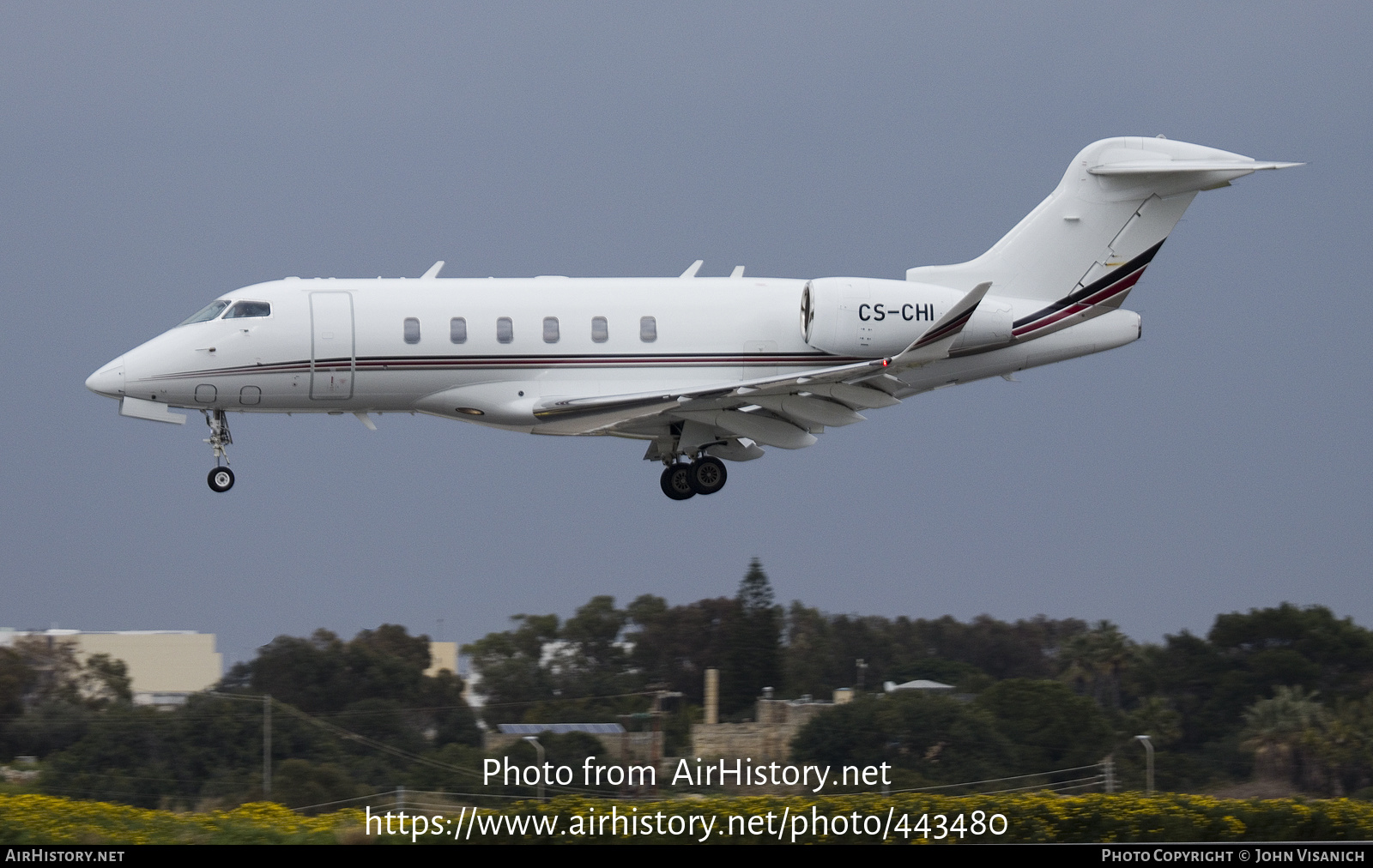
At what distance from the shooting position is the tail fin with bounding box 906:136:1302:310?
26031 mm

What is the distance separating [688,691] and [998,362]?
1507cm

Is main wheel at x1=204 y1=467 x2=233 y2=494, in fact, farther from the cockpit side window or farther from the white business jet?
the cockpit side window

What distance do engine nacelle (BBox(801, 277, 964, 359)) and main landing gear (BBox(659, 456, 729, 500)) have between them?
263 cm

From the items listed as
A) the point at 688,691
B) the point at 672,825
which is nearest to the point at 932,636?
the point at 688,691

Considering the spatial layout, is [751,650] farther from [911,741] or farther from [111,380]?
[111,380]

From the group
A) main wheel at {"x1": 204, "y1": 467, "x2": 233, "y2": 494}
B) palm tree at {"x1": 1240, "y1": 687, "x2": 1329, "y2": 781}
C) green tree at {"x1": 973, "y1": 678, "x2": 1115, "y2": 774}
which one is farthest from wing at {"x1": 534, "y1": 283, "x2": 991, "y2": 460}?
palm tree at {"x1": 1240, "y1": 687, "x2": 1329, "y2": 781}

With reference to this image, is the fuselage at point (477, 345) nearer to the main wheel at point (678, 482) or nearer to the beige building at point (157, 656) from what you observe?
A: the main wheel at point (678, 482)

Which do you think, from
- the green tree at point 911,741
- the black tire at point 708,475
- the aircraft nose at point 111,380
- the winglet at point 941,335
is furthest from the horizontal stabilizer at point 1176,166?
the aircraft nose at point 111,380

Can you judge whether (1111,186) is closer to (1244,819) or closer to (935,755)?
(935,755)

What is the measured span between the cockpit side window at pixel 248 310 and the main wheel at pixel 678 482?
680cm


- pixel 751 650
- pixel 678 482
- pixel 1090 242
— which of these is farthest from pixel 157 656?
pixel 1090 242

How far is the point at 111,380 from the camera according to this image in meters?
24.7

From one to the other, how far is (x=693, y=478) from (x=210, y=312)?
8037mm

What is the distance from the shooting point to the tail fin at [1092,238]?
26.0 m
